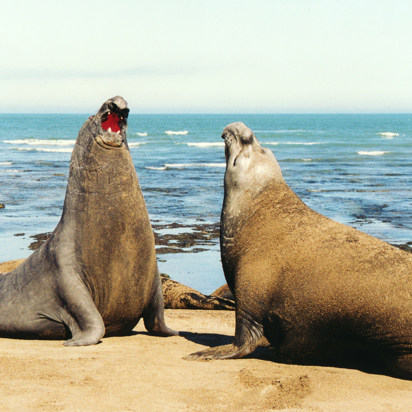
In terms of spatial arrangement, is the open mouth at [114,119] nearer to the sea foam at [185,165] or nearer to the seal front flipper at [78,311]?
the seal front flipper at [78,311]

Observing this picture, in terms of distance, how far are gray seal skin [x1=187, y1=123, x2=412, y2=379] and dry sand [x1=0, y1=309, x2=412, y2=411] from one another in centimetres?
18

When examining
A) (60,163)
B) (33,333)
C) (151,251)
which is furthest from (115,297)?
(60,163)

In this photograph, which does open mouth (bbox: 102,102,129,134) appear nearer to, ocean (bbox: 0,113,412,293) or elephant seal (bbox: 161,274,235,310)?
elephant seal (bbox: 161,274,235,310)

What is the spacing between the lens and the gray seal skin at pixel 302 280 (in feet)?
13.9

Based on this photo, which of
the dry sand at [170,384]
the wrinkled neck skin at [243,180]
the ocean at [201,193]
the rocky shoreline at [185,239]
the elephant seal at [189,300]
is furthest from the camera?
the rocky shoreline at [185,239]

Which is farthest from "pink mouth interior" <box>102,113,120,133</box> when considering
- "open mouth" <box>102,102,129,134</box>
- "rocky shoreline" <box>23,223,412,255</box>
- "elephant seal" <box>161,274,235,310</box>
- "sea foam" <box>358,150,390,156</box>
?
"sea foam" <box>358,150,390,156</box>

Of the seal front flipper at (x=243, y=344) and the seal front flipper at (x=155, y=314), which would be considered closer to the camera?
the seal front flipper at (x=243, y=344)

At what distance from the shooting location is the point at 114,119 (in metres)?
5.74

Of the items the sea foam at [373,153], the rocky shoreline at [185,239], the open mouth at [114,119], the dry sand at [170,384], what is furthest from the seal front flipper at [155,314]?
the sea foam at [373,153]

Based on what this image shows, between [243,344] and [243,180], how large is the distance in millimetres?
1400

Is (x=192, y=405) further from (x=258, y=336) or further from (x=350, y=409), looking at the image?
(x=258, y=336)

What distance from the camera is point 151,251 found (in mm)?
5738

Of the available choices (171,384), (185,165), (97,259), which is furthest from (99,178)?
(185,165)

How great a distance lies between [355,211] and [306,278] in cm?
1372
